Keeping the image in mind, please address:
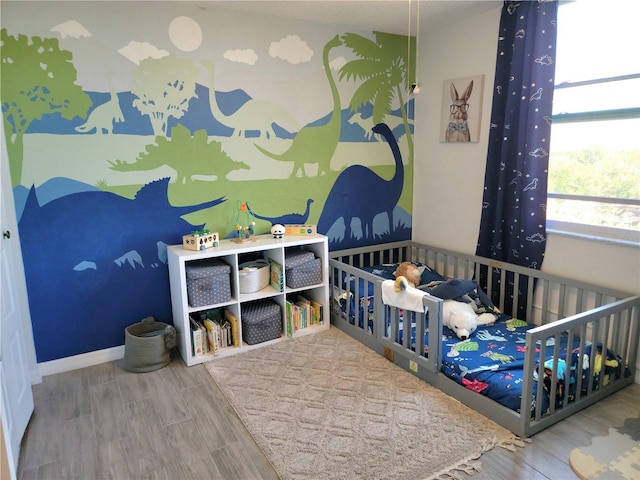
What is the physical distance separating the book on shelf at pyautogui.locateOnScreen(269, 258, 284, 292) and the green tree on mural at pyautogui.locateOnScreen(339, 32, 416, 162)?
4.51 ft

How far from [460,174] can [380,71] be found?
1040 mm

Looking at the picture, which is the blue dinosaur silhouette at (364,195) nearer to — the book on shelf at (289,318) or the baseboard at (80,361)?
the book on shelf at (289,318)

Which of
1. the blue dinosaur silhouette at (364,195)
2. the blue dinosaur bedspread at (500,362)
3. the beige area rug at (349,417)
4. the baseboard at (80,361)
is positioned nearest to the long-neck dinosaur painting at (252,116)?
the blue dinosaur silhouette at (364,195)

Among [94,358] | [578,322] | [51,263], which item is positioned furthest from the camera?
[94,358]

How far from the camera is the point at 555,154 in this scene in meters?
2.92

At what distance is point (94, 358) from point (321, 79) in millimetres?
2486

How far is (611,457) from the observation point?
6.61 feet

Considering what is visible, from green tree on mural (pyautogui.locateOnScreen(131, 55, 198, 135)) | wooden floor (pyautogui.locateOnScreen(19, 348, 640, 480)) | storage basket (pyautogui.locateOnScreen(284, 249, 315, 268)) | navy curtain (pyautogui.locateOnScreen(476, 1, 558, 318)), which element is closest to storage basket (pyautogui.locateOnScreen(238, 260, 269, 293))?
storage basket (pyautogui.locateOnScreen(284, 249, 315, 268))

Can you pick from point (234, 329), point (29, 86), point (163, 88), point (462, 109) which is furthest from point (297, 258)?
point (29, 86)

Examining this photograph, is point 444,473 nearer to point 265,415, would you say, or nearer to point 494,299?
point 265,415

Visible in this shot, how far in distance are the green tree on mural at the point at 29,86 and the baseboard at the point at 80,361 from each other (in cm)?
111

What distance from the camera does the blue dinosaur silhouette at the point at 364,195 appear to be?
143 inches

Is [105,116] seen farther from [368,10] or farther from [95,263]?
[368,10]

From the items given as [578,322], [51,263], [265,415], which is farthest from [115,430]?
[578,322]
